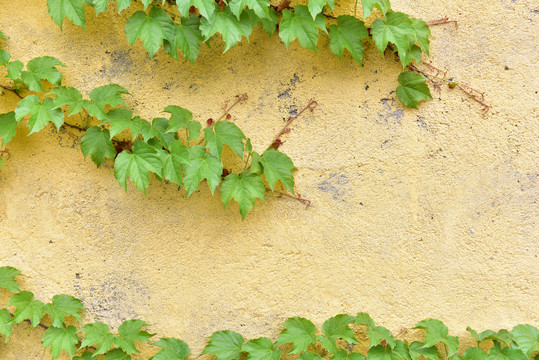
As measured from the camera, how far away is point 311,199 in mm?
2164

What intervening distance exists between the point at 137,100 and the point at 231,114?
1.51 feet

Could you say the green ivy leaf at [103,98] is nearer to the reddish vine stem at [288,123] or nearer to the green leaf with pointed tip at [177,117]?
the green leaf with pointed tip at [177,117]

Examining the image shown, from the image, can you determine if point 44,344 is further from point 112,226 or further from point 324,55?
point 324,55

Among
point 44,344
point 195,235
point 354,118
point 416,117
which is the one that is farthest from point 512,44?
point 44,344

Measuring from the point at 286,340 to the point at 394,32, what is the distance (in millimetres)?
1489

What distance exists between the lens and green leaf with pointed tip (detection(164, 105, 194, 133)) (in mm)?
1957

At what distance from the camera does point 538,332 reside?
2090 mm

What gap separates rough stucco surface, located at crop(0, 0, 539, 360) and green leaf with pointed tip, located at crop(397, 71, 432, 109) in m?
0.05

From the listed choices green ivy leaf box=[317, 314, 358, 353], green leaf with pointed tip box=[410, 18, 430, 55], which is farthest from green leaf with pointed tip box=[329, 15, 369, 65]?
green ivy leaf box=[317, 314, 358, 353]

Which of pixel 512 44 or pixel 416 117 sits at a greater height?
pixel 512 44

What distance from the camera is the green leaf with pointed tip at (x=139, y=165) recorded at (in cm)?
190

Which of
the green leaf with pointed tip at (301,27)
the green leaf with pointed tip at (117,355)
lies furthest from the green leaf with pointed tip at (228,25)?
the green leaf with pointed tip at (117,355)

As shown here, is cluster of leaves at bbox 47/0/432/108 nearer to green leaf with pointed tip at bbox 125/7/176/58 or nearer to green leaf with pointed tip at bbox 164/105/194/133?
green leaf with pointed tip at bbox 125/7/176/58

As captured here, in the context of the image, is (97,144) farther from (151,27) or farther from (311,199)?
(311,199)
